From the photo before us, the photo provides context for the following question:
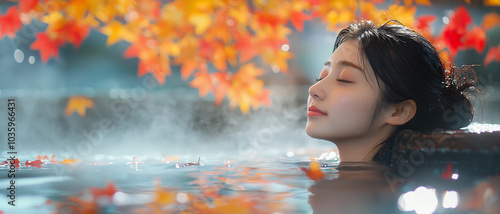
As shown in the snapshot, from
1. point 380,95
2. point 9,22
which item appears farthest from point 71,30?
point 380,95

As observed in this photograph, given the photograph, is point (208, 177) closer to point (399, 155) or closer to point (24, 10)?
point (399, 155)

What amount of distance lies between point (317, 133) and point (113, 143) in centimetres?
378

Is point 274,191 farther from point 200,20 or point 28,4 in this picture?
point 28,4

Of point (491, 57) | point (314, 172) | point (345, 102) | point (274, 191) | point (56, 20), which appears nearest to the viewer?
point (274, 191)

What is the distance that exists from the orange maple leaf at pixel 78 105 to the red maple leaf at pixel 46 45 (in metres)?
0.63

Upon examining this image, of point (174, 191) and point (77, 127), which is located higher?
point (77, 127)

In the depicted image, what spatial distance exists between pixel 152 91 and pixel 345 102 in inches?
167

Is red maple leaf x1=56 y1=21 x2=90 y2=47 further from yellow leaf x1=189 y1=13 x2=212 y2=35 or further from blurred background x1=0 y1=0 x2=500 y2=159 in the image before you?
yellow leaf x1=189 y1=13 x2=212 y2=35

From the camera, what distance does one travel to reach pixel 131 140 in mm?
5277

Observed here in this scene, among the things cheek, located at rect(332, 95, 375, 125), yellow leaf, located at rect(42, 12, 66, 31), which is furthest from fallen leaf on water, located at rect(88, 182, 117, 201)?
yellow leaf, located at rect(42, 12, 66, 31)

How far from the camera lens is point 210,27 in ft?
15.8

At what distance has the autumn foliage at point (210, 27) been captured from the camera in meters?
4.51

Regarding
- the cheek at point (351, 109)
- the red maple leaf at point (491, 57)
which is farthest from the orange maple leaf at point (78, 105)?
the red maple leaf at point (491, 57)

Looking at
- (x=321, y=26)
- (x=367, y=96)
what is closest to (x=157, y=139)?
(x=321, y=26)
